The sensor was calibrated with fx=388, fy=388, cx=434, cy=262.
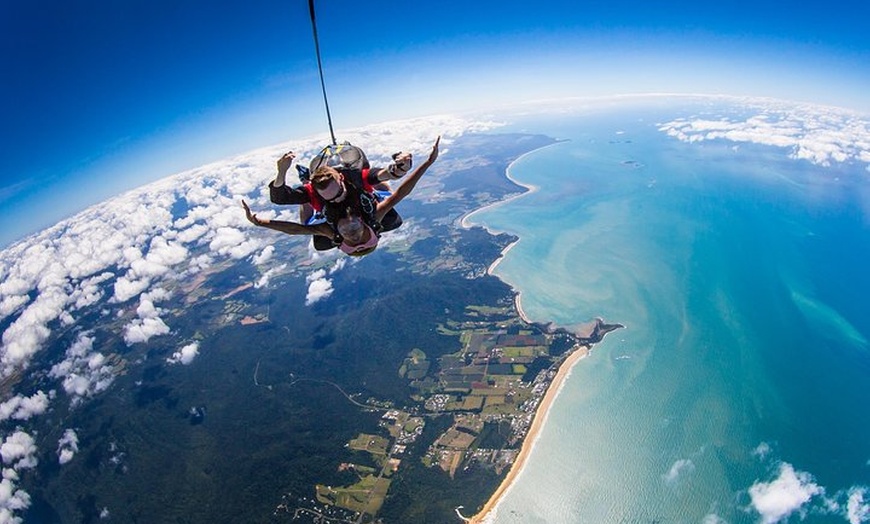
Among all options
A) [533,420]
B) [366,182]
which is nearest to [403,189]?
[366,182]

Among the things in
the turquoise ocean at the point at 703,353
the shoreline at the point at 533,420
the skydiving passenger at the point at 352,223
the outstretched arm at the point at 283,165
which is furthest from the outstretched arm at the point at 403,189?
the shoreline at the point at 533,420

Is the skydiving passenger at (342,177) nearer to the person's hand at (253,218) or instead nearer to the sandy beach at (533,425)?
the person's hand at (253,218)

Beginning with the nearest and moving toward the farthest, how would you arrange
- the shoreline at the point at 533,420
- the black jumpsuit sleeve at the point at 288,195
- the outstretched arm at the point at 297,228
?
the black jumpsuit sleeve at the point at 288,195
the outstretched arm at the point at 297,228
the shoreline at the point at 533,420

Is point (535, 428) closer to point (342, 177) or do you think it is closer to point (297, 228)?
point (297, 228)

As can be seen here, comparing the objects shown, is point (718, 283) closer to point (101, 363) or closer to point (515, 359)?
point (515, 359)

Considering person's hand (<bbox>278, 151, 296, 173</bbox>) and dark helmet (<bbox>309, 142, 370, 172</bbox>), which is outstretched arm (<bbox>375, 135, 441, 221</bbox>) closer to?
dark helmet (<bbox>309, 142, 370, 172</bbox>)

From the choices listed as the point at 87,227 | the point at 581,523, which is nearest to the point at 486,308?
the point at 581,523
